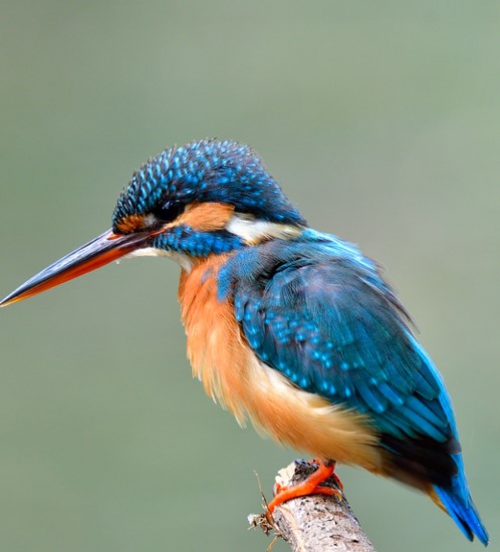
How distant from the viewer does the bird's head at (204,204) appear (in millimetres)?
2172

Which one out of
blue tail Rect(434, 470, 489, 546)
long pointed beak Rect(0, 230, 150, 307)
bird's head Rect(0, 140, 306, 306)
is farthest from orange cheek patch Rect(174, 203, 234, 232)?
blue tail Rect(434, 470, 489, 546)

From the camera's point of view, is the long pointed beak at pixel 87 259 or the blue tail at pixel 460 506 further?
the long pointed beak at pixel 87 259

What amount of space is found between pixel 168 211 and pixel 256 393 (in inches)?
16.1

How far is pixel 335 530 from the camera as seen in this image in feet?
6.22

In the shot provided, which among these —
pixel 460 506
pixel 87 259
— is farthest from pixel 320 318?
pixel 87 259

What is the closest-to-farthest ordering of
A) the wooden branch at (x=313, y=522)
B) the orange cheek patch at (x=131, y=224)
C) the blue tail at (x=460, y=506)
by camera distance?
the wooden branch at (x=313, y=522) < the blue tail at (x=460, y=506) < the orange cheek patch at (x=131, y=224)

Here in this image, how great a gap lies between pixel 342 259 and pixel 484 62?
3058 mm

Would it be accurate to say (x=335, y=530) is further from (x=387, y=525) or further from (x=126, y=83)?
(x=126, y=83)

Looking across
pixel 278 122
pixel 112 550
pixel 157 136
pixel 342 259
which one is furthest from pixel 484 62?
pixel 342 259

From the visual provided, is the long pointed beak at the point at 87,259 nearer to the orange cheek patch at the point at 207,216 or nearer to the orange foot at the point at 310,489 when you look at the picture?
the orange cheek patch at the point at 207,216

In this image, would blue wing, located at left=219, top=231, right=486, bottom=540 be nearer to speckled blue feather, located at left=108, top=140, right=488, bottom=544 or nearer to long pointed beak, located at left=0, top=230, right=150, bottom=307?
speckled blue feather, located at left=108, top=140, right=488, bottom=544

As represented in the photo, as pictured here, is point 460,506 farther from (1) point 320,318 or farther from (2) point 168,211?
(2) point 168,211

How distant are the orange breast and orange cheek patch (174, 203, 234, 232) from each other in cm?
7

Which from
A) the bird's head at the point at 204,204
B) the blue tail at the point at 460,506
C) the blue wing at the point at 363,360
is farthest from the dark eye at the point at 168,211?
the blue tail at the point at 460,506
